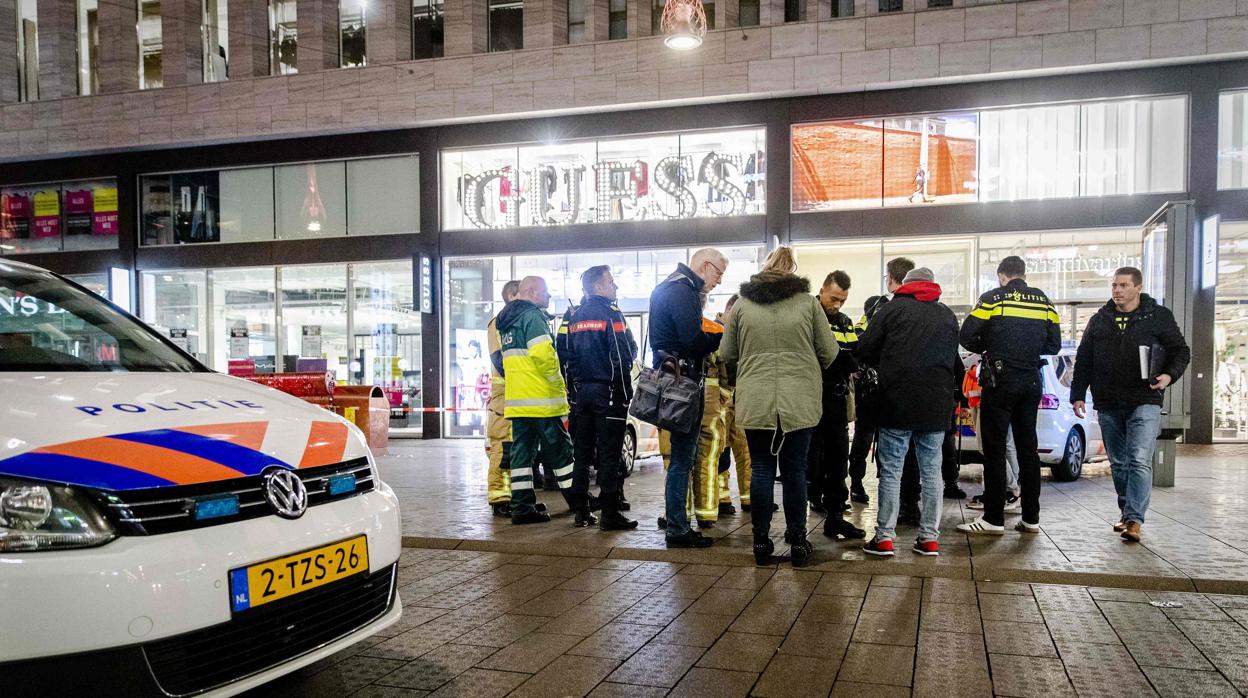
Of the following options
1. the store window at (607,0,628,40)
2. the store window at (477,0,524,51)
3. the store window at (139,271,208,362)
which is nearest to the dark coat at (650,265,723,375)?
the store window at (607,0,628,40)

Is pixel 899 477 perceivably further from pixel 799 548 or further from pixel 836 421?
pixel 836 421

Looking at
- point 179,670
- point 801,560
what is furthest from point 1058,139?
point 179,670

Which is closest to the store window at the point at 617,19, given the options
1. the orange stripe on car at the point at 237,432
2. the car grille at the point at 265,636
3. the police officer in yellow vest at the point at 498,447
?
the police officer in yellow vest at the point at 498,447

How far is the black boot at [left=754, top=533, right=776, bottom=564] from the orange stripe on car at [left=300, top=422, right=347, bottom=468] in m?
3.03

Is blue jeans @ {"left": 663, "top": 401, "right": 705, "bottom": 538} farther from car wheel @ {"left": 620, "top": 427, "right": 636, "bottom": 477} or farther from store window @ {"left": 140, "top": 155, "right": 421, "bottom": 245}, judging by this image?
store window @ {"left": 140, "top": 155, "right": 421, "bottom": 245}

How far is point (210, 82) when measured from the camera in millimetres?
18938

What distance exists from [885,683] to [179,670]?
2.60 meters

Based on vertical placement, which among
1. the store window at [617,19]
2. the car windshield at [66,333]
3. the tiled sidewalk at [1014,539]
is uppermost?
the store window at [617,19]

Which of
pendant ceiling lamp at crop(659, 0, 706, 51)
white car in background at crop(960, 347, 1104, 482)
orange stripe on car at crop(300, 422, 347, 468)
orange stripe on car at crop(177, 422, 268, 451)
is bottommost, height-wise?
white car in background at crop(960, 347, 1104, 482)

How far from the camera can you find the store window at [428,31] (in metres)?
17.9

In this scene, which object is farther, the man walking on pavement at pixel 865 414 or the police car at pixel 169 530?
the man walking on pavement at pixel 865 414

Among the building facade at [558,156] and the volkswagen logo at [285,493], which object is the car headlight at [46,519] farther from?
the building facade at [558,156]

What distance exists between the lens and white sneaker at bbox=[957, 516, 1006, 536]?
21.0 feet

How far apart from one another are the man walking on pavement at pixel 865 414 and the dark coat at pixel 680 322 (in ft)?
3.84
